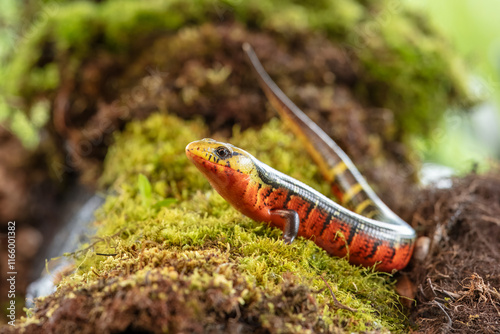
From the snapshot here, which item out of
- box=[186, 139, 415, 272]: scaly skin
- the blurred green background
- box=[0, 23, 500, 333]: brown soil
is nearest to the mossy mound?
box=[186, 139, 415, 272]: scaly skin

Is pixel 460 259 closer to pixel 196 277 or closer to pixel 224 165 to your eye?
pixel 224 165

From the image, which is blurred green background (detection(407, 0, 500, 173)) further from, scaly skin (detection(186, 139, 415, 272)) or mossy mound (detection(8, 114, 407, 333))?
mossy mound (detection(8, 114, 407, 333))

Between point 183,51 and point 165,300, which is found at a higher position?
point 183,51

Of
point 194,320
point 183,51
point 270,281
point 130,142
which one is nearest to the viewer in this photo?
point 194,320

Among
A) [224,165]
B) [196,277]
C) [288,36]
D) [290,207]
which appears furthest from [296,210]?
[288,36]

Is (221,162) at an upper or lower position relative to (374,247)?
upper

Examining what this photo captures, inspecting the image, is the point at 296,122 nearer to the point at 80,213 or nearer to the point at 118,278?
the point at 118,278

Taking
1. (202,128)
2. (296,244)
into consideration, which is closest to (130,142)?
(202,128)
